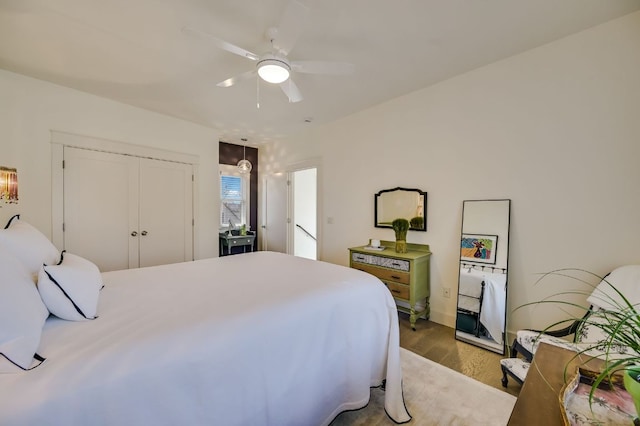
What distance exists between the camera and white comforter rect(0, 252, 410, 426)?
2.68ft

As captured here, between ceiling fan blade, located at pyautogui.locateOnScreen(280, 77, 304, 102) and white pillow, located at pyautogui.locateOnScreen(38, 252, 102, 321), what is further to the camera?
ceiling fan blade, located at pyautogui.locateOnScreen(280, 77, 304, 102)

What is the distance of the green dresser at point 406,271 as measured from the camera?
2791 millimetres

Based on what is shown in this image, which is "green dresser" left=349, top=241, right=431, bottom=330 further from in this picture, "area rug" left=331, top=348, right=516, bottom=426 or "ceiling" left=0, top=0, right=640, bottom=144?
"ceiling" left=0, top=0, right=640, bottom=144

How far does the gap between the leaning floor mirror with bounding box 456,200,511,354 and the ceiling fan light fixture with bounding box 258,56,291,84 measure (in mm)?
2194

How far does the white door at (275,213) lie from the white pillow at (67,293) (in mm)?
3968

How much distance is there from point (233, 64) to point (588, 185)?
3.27 m

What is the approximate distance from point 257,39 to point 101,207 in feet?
9.58

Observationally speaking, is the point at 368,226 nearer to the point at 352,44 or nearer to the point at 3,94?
the point at 352,44

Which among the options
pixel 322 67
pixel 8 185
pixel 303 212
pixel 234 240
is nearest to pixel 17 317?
pixel 322 67

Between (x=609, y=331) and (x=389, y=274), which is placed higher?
(x=609, y=331)

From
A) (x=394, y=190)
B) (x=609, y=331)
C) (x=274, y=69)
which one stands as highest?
(x=274, y=69)

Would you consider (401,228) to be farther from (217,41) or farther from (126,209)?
(126,209)

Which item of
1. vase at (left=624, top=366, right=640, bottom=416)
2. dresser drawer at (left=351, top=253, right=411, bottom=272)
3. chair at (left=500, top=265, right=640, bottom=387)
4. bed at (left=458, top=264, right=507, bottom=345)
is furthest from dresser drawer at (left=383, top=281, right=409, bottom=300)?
vase at (left=624, top=366, right=640, bottom=416)

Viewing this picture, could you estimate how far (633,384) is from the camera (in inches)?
25.9
